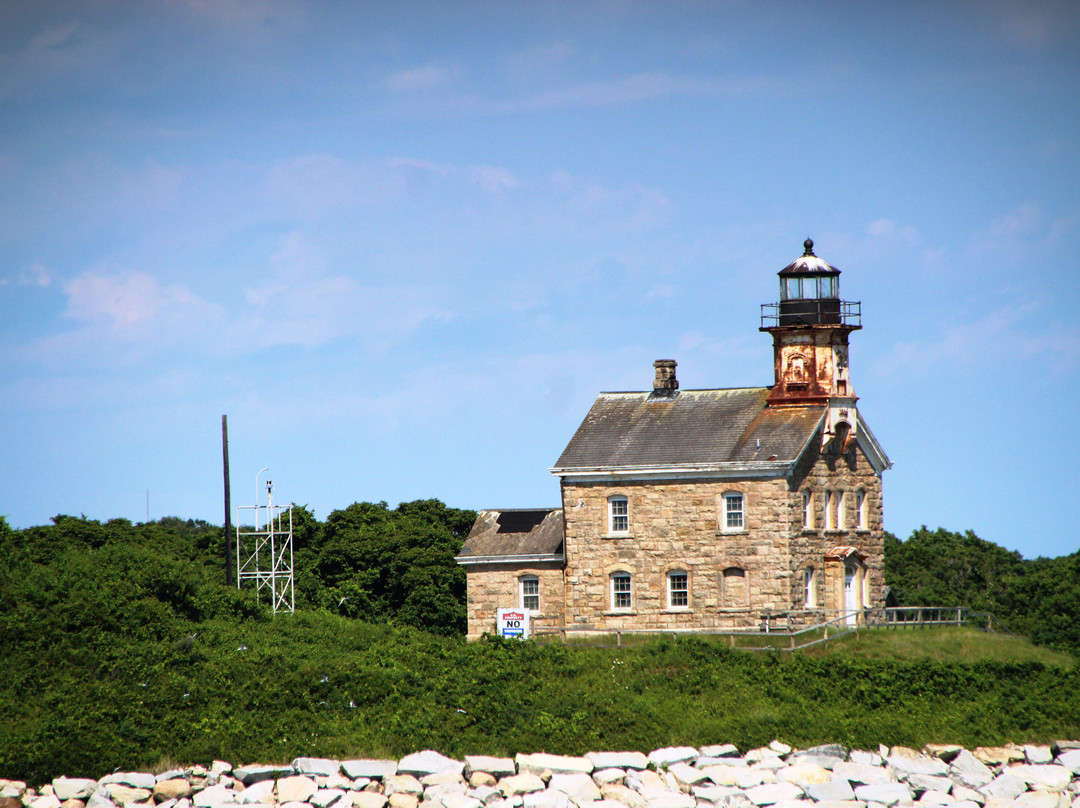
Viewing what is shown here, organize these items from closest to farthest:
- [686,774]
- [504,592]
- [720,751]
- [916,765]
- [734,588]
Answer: [686,774]
[720,751]
[916,765]
[734,588]
[504,592]

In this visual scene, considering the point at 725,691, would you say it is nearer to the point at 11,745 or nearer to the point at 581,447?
the point at 581,447

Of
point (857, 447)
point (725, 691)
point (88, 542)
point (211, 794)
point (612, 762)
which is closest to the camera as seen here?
point (211, 794)

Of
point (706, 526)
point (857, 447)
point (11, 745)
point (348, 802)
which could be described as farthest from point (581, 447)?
point (11, 745)

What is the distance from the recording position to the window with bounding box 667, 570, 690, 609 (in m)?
37.4

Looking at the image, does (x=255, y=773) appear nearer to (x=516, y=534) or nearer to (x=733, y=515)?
(x=516, y=534)

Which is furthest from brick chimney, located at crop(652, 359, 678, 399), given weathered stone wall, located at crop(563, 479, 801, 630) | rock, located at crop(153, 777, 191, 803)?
rock, located at crop(153, 777, 191, 803)

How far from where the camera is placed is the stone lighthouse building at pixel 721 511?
36750 millimetres

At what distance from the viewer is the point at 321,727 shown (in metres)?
27.1

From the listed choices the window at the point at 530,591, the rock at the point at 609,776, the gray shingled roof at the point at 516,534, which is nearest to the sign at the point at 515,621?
the window at the point at 530,591

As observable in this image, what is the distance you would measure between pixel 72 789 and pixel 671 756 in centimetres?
1145

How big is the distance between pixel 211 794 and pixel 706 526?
55.6 ft

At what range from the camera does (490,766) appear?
26.1 m

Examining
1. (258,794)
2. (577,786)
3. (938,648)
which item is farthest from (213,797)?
(938,648)

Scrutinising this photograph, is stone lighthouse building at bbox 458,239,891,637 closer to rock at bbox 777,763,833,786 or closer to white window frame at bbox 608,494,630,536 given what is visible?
white window frame at bbox 608,494,630,536
